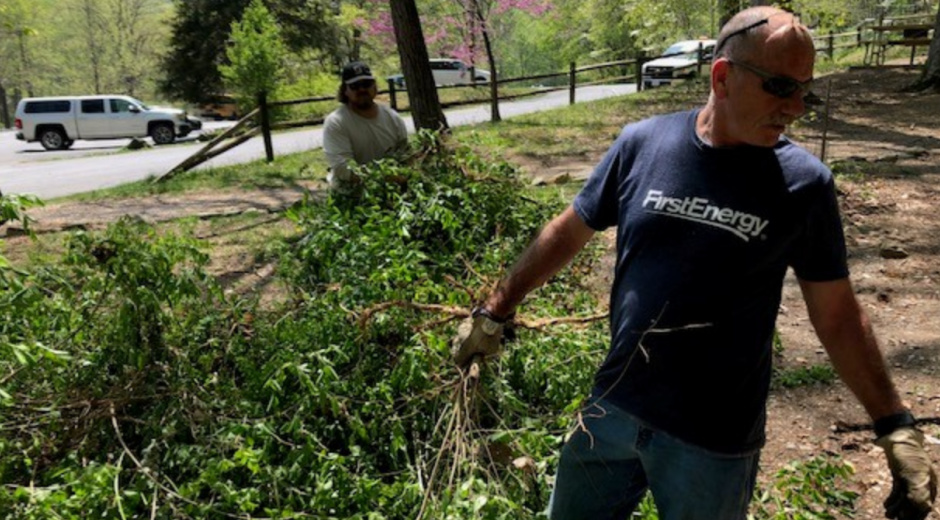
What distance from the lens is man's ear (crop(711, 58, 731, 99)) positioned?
1.76 metres

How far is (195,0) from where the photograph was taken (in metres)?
25.7

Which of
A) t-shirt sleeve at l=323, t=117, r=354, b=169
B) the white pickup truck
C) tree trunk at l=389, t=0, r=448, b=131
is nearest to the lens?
t-shirt sleeve at l=323, t=117, r=354, b=169

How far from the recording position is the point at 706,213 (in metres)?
1.75

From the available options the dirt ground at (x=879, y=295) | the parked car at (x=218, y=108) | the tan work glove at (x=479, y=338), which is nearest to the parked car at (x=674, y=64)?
the dirt ground at (x=879, y=295)

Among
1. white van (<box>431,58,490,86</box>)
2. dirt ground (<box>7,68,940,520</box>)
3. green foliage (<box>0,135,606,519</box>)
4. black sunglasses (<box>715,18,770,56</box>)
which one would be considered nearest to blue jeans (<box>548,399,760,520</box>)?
green foliage (<box>0,135,606,519</box>)

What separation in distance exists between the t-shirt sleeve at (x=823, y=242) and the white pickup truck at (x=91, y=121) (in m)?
23.6

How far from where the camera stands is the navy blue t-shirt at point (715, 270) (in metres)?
1.71

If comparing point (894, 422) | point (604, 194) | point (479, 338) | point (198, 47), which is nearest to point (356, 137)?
point (479, 338)

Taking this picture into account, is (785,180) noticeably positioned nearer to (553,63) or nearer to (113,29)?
(113,29)

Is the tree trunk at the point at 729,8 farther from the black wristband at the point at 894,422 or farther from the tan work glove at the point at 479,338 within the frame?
the black wristband at the point at 894,422

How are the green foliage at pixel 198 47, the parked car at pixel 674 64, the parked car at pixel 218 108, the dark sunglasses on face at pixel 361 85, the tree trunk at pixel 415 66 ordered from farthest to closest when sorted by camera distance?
the parked car at pixel 218 108 < the green foliage at pixel 198 47 < the parked car at pixel 674 64 < the tree trunk at pixel 415 66 < the dark sunglasses on face at pixel 361 85

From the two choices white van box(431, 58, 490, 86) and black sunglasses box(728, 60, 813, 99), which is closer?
black sunglasses box(728, 60, 813, 99)

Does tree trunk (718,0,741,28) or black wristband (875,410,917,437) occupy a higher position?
tree trunk (718,0,741,28)

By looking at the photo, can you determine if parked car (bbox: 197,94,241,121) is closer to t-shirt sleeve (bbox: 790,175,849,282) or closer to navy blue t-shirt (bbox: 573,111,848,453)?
navy blue t-shirt (bbox: 573,111,848,453)
